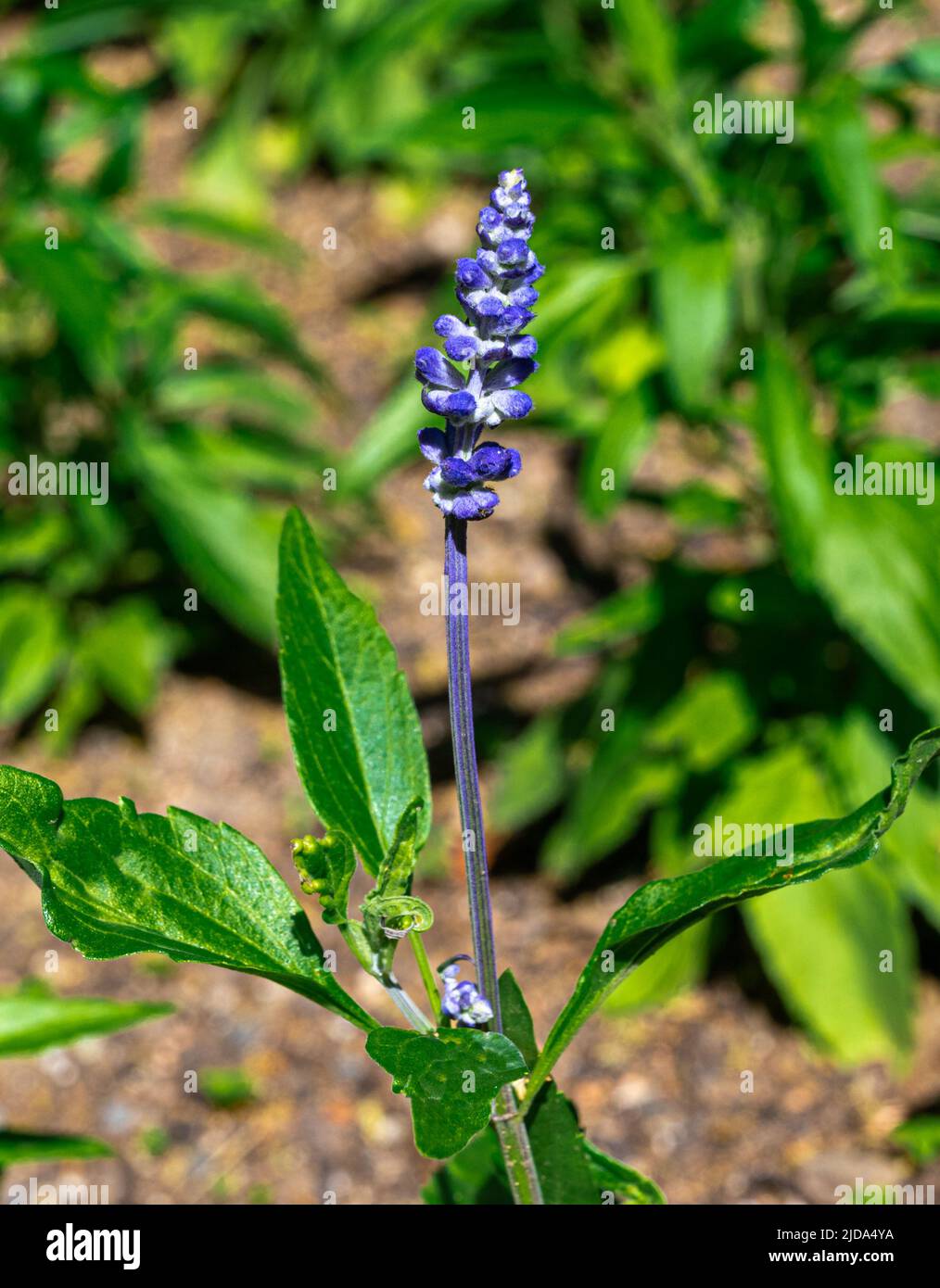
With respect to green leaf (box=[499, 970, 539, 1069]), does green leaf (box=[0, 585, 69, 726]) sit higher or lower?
higher

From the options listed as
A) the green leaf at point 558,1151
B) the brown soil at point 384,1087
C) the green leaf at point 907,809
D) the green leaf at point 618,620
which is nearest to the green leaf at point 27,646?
the brown soil at point 384,1087

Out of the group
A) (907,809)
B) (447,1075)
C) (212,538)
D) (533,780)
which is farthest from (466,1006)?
(212,538)

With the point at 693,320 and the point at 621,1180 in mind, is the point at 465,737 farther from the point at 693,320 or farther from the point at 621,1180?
the point at 693,320

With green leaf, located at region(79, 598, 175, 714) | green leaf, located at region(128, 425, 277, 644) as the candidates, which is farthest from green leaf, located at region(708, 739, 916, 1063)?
green leaf, located at region(79, 598, 175, 714)

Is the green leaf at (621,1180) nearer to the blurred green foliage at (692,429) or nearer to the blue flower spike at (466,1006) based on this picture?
the blue flower spike at (466,1006)

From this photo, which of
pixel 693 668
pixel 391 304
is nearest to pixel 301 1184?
pixel 693 668

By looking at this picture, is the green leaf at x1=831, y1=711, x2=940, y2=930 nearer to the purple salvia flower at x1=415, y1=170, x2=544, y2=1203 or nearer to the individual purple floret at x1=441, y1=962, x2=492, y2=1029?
the individual purple floret at x1=441, y1=962, x2=492, y2=1029

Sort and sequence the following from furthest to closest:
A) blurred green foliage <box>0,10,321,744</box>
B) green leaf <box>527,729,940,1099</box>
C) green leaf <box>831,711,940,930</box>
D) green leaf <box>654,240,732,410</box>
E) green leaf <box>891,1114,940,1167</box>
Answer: blurred green foliage <box>0,10,321,744</box> → green leaf <box>831,711,940,930</box> → green leaf <box>654,240,732,410</box> → green leaf <box>891,1114,940,1167</box> → green leaf <box>527,729,940,1099</box>

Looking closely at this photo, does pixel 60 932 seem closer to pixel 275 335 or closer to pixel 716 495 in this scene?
pixel 716 495
